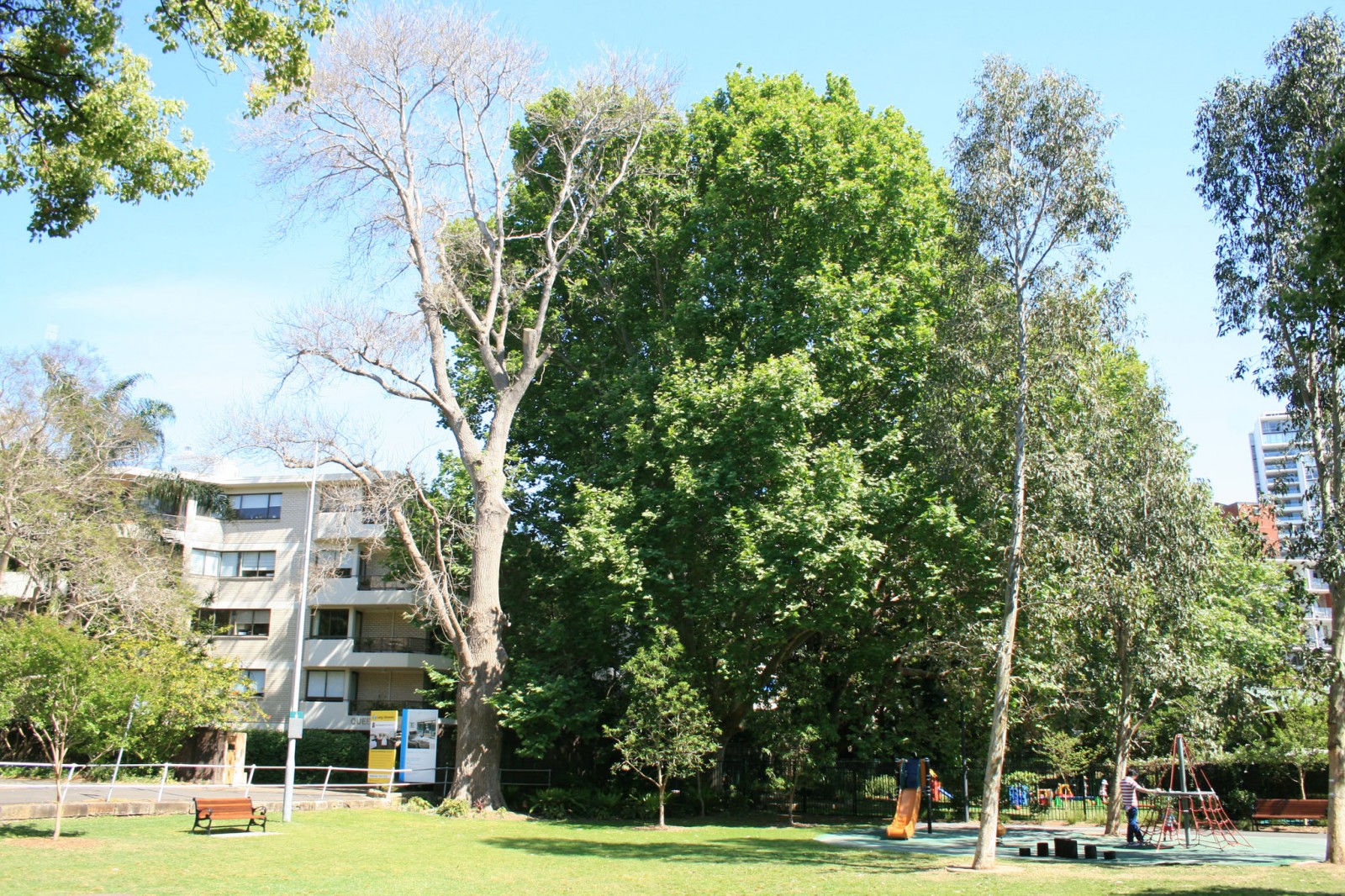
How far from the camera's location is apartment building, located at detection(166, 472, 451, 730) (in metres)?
45.0

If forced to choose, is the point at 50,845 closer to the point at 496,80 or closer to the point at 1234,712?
the point at 496,80

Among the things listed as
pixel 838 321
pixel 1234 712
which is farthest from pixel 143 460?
pixel 1234 712

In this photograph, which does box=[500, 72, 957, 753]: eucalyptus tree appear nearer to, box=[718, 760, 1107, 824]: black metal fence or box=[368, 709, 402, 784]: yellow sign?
box=[718, 760, 1107, 824]: black metal fence

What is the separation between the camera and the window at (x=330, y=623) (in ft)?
153

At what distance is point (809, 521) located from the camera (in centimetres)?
2342

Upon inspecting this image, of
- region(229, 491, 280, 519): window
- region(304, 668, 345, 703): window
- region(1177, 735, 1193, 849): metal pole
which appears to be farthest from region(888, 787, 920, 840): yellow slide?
region(229, 491, 280, 519): window

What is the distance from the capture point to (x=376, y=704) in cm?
4478

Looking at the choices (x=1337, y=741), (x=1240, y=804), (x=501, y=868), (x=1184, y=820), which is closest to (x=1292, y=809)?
(x=1240, y=804)

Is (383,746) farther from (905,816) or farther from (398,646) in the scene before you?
(905,816)

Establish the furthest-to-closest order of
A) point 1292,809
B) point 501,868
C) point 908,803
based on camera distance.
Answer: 1. point 1292,809
2. point 908,803
3. point 501,868

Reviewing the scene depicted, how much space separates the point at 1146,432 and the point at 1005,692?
24.1ft

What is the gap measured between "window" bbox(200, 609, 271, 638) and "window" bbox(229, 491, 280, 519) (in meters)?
4.79

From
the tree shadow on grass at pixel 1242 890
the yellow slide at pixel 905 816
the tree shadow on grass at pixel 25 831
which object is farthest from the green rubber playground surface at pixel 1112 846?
the tree shadow on grass at pixel 25 831

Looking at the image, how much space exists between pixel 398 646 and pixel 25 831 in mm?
25811
